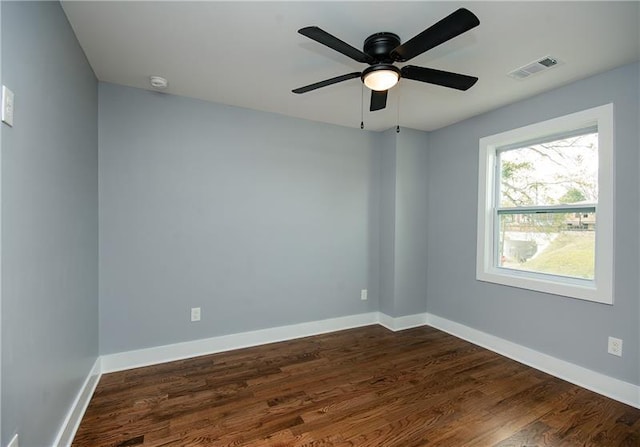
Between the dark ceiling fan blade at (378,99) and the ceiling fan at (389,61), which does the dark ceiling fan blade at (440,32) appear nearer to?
the ceiling fan at (389,61)

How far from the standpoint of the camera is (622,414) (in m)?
2.14

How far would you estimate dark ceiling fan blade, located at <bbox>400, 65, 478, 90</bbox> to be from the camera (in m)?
1.85

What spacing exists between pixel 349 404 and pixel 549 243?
2.35 meters

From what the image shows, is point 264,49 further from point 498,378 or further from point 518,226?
point 498,378

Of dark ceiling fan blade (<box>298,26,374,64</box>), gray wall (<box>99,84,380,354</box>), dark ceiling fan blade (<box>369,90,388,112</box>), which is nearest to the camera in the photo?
dark ceiling fan blade (<box>298,26,374,64</box>)

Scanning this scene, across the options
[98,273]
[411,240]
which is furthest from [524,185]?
[98,273]

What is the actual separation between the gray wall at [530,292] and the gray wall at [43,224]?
3.60 meters

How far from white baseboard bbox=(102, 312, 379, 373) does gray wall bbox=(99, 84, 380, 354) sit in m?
0.07

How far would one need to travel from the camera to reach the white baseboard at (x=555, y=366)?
229 cm

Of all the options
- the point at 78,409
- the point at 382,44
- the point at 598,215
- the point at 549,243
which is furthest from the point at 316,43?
the point at 78,409

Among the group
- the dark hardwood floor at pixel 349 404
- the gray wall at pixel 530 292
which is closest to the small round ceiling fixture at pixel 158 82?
the dark hardwood floor at pixel 349 404

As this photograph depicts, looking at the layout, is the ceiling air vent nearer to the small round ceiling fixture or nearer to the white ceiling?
the white ceiling

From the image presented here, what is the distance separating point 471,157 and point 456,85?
1712 millimetres

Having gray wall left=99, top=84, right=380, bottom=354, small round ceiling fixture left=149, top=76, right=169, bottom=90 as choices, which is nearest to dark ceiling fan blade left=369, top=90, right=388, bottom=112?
gray wall left=99, top=84, right=380, bottom=354
